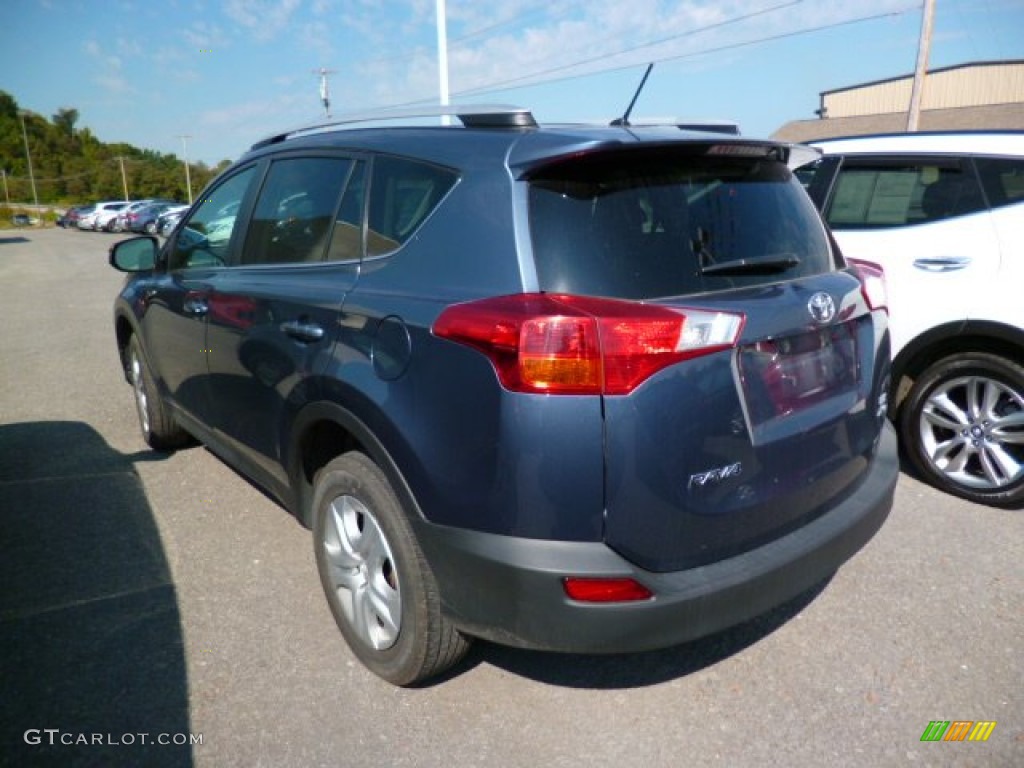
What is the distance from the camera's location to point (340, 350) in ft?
8.20

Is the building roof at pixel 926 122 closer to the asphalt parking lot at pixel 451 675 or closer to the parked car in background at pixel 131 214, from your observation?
the asphalt parking lot at pixel 451 675

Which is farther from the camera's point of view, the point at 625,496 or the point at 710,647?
the point at 710,647

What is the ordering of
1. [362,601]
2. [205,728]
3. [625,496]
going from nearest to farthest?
1. [625,496]
2. [205,728]
3. [362,601]

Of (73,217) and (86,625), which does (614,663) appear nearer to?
(86,625)

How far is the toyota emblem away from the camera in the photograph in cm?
231


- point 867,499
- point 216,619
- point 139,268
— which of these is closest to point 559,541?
point 867,499

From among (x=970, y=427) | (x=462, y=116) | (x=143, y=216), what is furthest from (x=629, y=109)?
(x=143, y=216)

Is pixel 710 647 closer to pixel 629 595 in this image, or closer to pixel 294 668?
pixel 629 595

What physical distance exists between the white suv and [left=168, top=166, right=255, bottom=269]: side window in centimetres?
334

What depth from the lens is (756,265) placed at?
2.30 metres

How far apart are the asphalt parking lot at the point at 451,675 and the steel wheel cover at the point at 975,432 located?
0.67ft

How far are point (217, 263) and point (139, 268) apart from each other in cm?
127

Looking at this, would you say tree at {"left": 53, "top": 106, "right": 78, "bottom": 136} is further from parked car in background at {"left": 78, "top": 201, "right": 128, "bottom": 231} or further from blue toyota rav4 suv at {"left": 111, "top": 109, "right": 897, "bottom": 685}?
blue toyota rav4 suv at {"left": 111, "top": 109, "right": 897, "bottom": 685}

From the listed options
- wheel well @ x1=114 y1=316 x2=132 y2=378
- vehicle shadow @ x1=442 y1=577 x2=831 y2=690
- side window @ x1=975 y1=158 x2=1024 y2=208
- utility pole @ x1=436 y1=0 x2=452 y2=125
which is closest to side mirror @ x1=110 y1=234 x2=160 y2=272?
wheel well @ x1=114 y1=316 x2=132 y2=378
